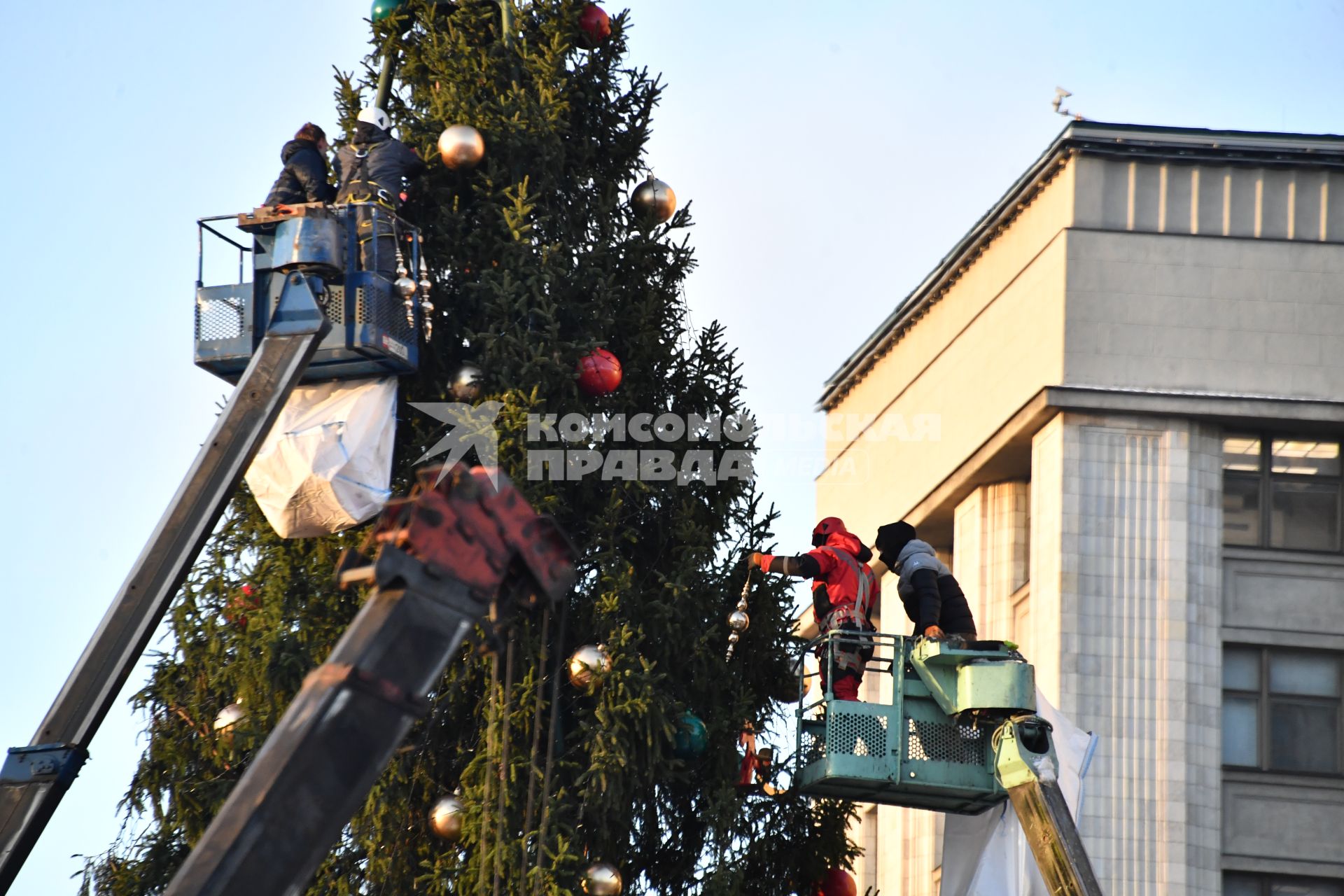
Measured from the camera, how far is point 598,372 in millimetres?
A: 17516

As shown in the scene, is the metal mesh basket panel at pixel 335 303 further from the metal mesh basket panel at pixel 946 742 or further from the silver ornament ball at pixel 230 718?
the metal mesh basket panel at pixel 946 742

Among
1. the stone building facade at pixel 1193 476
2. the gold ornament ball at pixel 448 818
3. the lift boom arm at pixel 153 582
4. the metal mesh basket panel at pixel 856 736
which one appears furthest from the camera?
the stone building facade at pixel 1193 476

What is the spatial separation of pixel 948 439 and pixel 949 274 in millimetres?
2831

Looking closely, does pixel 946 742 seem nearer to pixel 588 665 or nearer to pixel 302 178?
pixel 588 665

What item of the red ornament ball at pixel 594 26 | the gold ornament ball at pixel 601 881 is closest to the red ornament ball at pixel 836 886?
the gold ornament ball at pixel 601 881

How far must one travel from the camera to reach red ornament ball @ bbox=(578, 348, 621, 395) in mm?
17531

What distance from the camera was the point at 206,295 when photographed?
17406mm

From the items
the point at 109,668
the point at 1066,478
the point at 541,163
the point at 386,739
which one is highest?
the point at 1066,478

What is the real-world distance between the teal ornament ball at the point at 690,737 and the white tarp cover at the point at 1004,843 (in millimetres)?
2371

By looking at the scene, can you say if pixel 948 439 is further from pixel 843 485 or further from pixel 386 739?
pixel 386 739

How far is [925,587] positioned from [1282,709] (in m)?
16.4

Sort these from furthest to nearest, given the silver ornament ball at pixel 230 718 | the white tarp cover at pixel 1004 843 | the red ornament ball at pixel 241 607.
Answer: the red ornament ball at pixel 241 607, the white tarp cover at pixel 1004 843, the silver ornament ball at pixel 230 718

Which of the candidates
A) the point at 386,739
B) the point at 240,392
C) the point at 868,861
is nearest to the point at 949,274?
the point at 868,861

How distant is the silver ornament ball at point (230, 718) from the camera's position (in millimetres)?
16859
